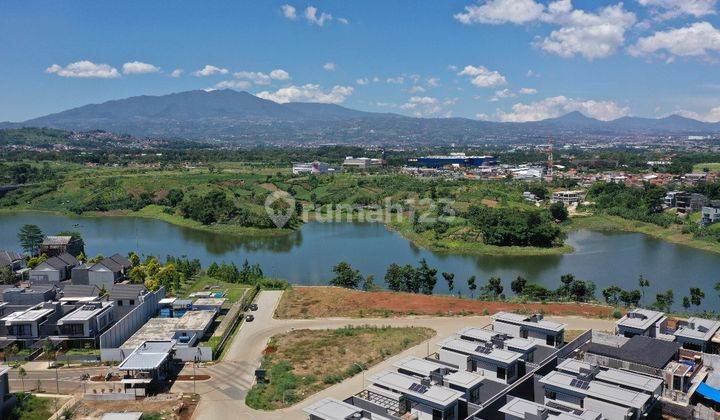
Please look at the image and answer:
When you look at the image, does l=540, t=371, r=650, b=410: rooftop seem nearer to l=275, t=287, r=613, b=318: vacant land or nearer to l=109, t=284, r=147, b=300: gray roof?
l=275, t=287, r=613, b=318: vacant land

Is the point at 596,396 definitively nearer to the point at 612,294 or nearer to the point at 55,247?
the point at 612,294

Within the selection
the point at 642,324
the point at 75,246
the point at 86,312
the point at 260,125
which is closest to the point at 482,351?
the point at 642,324

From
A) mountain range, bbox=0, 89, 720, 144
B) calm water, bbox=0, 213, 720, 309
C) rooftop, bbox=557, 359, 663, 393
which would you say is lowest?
calm water, bbox=0, 213, 720, 309

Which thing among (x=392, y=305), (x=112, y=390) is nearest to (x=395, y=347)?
(x=392, y=305)

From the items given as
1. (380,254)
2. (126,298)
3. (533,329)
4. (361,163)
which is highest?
(361,163)

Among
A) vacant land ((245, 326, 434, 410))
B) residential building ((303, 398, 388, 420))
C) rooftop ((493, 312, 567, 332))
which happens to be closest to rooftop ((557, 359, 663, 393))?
rooftop ((493, 312, 567, 332))

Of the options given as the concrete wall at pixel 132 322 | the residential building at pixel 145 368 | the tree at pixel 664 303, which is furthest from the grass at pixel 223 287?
the tree at pixel 664 303
